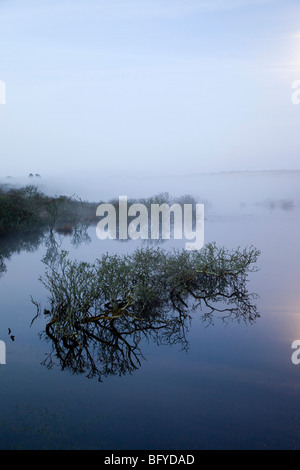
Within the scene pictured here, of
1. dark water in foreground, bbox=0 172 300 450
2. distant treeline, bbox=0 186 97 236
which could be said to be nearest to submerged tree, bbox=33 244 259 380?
dark water in foreground, bbox=0 172 300 450

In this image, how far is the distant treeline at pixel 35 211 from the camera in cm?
3241

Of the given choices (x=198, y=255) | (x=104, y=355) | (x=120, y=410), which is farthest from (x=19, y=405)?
(x=198, y=255)

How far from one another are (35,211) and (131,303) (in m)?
23.1

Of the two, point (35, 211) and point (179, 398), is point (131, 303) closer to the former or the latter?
point (179, 398)

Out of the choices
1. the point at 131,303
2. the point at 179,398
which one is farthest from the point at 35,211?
the point at 179,398

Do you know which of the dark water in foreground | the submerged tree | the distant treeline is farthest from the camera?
the distant treeline

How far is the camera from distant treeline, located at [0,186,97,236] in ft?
106

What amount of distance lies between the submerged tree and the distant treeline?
17.3 metres

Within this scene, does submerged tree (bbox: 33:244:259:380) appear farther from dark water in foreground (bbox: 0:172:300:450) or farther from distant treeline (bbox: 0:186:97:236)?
distant treeline (bbox: 0:186:97:236)

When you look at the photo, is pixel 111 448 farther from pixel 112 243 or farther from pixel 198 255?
pixel 112 243

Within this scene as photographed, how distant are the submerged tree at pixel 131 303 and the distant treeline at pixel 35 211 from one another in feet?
56.9

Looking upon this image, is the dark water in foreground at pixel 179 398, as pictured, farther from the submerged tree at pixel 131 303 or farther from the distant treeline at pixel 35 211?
the distant treeline at pixel 35 211

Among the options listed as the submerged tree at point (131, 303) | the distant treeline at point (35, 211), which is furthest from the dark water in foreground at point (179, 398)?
the distant treeline at point (35, 211)

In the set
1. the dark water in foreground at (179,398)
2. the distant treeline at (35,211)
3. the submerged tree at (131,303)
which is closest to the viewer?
the dark water in foreground at (179,398)
